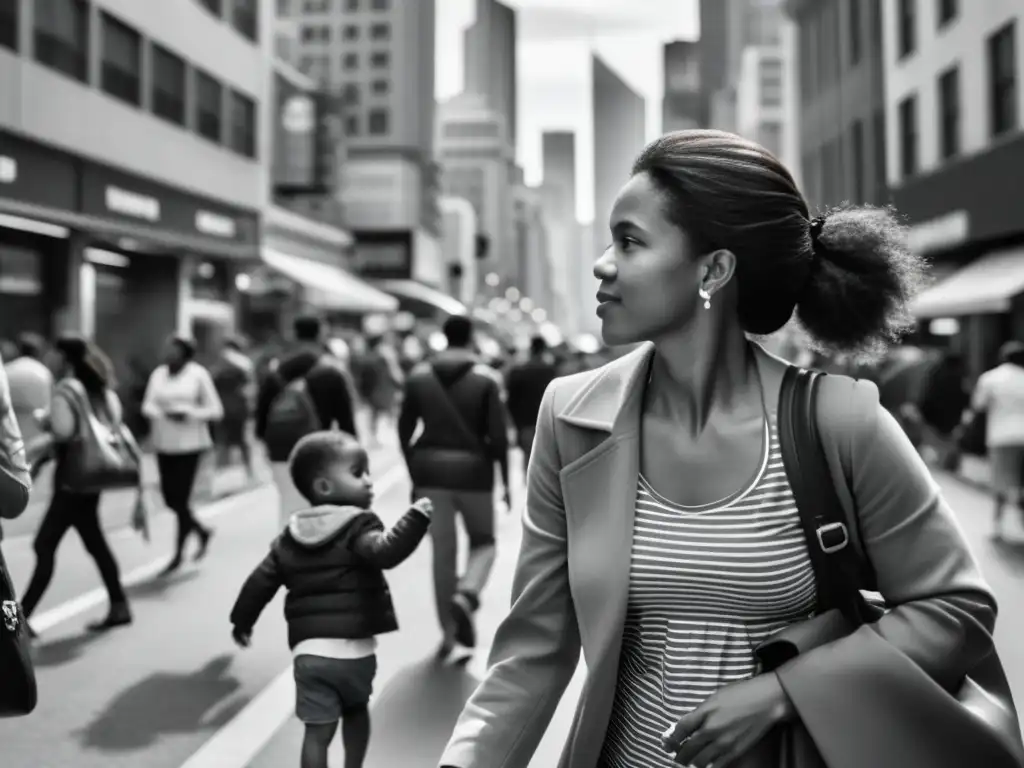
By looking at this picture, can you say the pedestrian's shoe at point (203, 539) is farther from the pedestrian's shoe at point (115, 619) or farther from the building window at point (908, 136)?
the building window at point (908, 136)

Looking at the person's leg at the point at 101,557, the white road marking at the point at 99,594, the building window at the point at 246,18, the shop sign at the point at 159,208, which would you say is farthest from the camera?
the building window at the point at 246,18

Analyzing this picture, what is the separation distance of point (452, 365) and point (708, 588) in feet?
18.6

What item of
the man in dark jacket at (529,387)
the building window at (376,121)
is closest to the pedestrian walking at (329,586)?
the man in dark jacket at (529,387)

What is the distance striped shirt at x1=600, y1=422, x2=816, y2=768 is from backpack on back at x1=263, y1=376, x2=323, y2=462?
614 centimetres

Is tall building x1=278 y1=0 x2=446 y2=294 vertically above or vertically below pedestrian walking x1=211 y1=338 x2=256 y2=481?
above

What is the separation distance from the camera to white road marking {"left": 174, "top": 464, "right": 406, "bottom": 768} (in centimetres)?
523

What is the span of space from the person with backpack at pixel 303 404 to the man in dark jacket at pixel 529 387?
637 cm

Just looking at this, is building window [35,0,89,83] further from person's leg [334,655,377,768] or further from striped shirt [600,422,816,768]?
striped shirt [600,422,816,768]

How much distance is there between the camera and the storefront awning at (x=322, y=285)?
3772cm

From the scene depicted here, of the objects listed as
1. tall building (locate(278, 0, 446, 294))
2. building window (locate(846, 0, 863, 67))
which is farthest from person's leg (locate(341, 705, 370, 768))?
tall building (locate(278, 0, 446, 294))

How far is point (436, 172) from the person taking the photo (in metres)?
100

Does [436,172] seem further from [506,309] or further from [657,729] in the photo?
[657,729]

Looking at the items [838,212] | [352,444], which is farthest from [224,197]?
[838,212]

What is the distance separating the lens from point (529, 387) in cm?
1483
